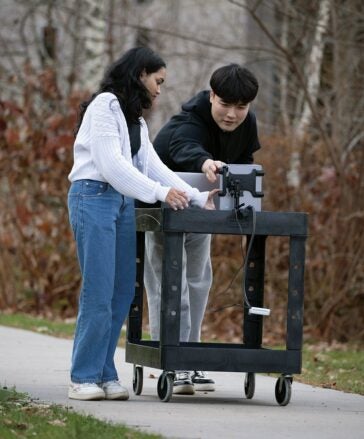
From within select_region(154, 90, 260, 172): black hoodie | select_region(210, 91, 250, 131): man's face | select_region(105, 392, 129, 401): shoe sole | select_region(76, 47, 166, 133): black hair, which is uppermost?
select_region(76, 47, 166, 133): black hair

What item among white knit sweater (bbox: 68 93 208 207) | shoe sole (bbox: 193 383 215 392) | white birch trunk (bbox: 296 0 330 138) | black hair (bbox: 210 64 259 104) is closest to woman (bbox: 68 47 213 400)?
white knit sweater (bbox: 68 93 208 207)

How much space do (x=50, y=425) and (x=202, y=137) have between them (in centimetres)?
237

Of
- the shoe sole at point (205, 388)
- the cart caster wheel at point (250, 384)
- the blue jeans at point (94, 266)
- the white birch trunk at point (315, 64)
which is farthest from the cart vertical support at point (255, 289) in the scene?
the white birch trunk at point (315, 64)

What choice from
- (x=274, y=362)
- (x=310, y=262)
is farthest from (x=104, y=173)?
(x=310, y=262)

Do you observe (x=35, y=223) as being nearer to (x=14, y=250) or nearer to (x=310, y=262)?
(x=14, y=250)

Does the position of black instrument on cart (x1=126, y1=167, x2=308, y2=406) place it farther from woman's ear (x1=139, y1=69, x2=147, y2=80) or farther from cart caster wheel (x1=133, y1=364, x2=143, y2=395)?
woman's ear (x1=139, y1=69, x2=147, y2=80)

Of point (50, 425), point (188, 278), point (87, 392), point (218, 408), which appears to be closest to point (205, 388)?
point (188, 278)

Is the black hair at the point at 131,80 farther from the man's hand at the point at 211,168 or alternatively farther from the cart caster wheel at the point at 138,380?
the cart caster wheel at the point at 138,380

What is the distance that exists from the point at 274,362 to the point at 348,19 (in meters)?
7.33

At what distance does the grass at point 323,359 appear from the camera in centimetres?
906

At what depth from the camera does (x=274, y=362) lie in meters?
7.17

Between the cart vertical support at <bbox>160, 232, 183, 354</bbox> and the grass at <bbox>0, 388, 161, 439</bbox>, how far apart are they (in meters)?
0.78

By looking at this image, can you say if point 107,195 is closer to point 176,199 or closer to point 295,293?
point 176,199

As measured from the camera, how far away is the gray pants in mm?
7812
